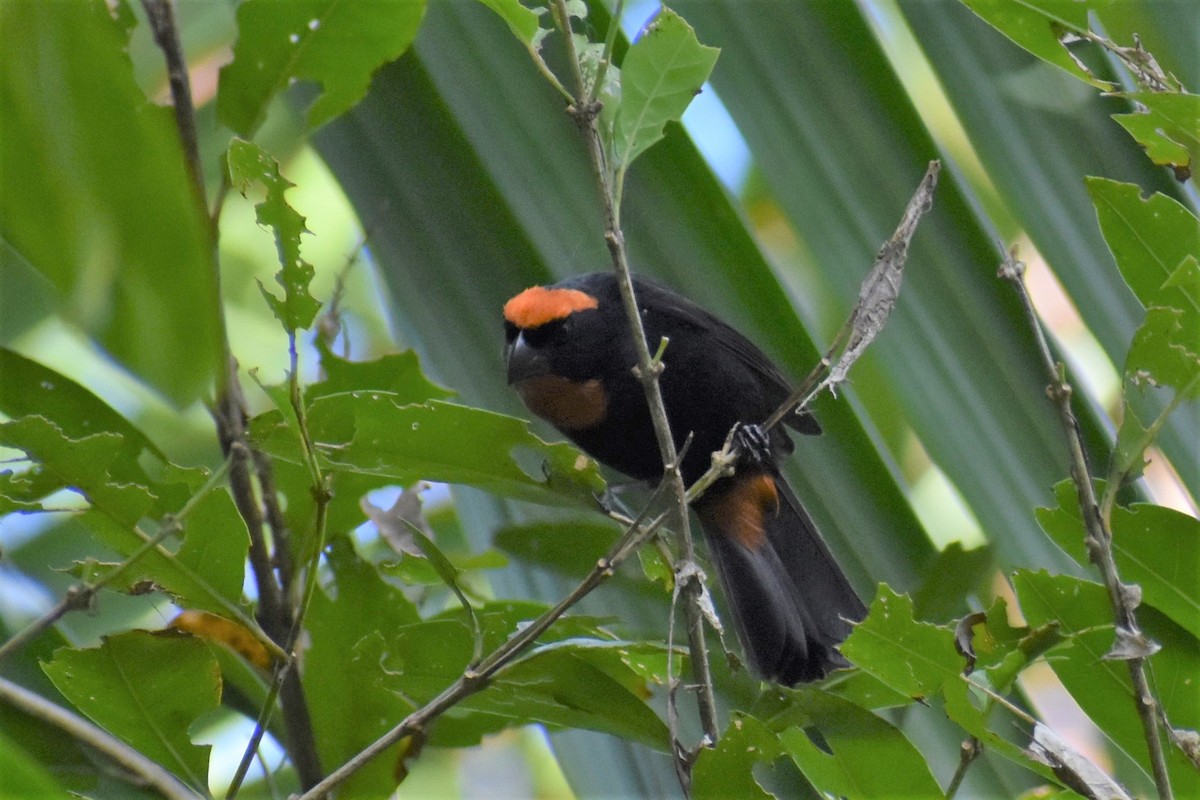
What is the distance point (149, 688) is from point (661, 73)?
2.65 ft

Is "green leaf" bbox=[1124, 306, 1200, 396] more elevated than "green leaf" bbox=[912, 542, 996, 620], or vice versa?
"green leaf" bbox=[1124, 306, 1200, 396]

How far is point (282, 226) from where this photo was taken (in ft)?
3.60

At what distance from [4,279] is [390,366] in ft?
3.20

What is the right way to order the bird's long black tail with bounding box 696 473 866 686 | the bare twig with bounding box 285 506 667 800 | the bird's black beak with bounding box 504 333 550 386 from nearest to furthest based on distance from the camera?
1. the bare twig with bounding box 285 506 667 800
2. the bird's long black tail with bounding box 696 473 866 686
3. the bird's black beak with bounding box 504 333 550 386

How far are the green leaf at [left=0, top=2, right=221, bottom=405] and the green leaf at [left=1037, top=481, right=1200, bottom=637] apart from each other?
1.11 metres

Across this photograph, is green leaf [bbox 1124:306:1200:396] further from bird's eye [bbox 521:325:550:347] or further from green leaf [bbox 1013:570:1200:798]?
bird's eye [bbox 521:325:550:347]

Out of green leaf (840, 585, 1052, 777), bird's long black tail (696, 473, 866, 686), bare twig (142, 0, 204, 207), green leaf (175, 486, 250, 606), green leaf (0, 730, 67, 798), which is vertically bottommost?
bird's long black tail (696, 473, 866, 686)

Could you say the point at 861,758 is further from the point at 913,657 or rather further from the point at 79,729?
the point at 79,729

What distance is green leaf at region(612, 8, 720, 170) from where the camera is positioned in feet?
3.83

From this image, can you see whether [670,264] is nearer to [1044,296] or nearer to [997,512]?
[997,512]

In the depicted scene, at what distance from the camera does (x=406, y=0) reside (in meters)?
1.16

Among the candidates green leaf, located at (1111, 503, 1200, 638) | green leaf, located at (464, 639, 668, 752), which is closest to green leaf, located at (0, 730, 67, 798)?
green leaf, located at (464, 639, 668, 752)

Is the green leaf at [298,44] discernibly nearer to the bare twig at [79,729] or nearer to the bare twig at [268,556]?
the bare twig at [268,556]

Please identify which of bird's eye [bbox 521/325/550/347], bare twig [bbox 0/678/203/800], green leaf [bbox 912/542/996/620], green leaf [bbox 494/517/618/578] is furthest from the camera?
bird's eye [bbox 521/325/550/347]
